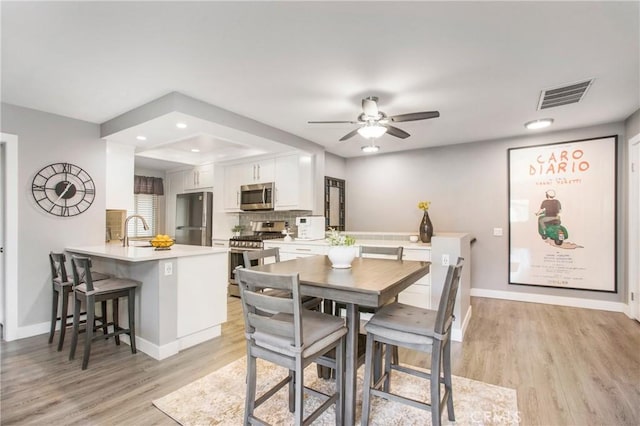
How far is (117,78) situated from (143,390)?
2482 mm

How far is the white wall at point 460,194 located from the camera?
454 cm

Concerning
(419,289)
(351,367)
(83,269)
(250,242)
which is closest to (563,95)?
(419,289)

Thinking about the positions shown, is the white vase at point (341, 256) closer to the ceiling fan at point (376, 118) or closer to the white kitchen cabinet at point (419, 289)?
the ceiling fan at point (376, 118)

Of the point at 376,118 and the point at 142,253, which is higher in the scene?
the point at 376,118

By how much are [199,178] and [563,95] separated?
5.60 m

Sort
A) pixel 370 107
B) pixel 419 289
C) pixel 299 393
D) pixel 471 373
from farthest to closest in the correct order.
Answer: pixel 419 289
pixel 370 107
pixel 471 373
pixel 299 393

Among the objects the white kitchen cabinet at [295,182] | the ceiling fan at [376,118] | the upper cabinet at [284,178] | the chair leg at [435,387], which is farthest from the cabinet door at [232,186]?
the chair leg at [435,387]

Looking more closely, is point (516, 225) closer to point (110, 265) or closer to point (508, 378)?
point (508, 378)

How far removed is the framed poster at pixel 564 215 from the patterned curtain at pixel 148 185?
6511 millimetres

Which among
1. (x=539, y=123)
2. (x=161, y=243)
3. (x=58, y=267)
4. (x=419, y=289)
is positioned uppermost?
(x=539, y=123)

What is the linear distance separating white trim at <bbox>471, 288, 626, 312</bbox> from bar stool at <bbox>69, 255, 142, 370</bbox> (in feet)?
15.3

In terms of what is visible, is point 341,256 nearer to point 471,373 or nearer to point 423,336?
point 423,336

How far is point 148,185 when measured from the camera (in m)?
6.33

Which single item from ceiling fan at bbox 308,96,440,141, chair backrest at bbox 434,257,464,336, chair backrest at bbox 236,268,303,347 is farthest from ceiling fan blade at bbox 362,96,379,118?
chair backrest at bbox 236,268,303,347
